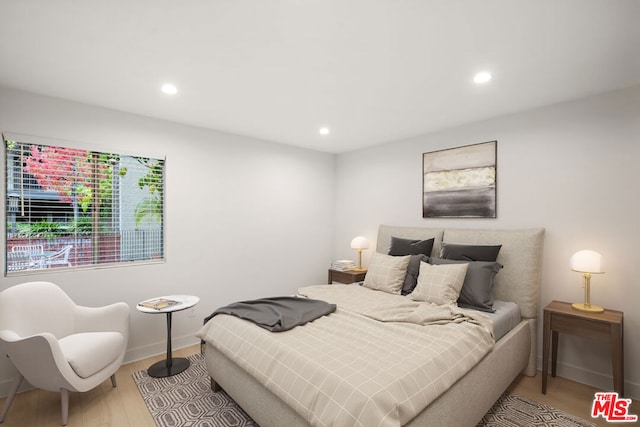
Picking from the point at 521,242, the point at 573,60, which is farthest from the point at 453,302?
the point at 573,60

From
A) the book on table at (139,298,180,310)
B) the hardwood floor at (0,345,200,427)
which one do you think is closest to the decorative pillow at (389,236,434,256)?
the book on table at (139,298,180,310)

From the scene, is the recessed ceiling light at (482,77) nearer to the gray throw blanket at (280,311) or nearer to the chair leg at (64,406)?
the gray throw blanket at (280,311)

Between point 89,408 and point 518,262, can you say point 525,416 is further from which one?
point 89,408

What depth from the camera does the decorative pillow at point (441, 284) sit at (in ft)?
8.89

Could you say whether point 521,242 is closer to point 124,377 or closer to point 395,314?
point 395,314

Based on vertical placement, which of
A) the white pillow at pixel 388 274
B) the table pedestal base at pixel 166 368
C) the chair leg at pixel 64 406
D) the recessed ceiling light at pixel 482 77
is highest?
the recessed ceiling light at pixel 482 77

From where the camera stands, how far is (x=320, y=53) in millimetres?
2037

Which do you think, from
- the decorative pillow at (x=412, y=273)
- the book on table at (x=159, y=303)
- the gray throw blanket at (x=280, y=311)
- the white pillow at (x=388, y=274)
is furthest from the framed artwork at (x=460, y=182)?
the book on table at (x=159, y=303)

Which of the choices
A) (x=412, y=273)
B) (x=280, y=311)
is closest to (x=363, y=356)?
(x=280, y=311)

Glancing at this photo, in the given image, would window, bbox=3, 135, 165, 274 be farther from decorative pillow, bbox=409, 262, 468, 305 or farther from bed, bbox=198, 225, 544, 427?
decorative pillow, bbox=409, 262, 468, 305

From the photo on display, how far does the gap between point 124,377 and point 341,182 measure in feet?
12.1

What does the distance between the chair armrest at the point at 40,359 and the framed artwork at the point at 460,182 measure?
12.1 ft

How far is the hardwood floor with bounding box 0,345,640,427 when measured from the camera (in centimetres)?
219

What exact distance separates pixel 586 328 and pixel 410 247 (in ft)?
5.38
